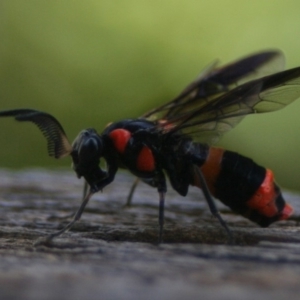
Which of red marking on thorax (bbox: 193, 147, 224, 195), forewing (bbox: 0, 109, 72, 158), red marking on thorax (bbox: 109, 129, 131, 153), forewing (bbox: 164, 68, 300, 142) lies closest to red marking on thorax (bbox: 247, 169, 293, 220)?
red marking on thorax (bbox: 193, 147, 224, 195)

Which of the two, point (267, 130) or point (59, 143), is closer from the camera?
point (59, 143)

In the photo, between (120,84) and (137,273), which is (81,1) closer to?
(120,84)

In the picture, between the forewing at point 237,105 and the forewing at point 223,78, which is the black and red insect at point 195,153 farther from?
the forewing at point 223,78

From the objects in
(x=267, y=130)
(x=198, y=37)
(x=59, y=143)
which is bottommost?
(x=267, y=130)

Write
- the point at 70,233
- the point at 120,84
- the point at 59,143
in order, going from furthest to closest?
1. the point at 120,84
2. the point at 59,143
3. the point at 70,233

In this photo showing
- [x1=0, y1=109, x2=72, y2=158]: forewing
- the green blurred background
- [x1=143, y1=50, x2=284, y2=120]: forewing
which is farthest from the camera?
the green blurred background

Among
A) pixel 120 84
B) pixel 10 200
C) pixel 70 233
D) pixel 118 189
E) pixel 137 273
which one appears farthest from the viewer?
pixel 120 84

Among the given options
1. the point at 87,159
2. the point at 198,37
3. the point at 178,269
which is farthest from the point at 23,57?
the point at 178,269

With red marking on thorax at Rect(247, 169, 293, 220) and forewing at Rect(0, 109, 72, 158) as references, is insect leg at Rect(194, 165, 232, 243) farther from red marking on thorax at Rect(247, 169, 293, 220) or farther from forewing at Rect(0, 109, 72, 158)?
forewing at Rect(0, 109, 72, 158)
